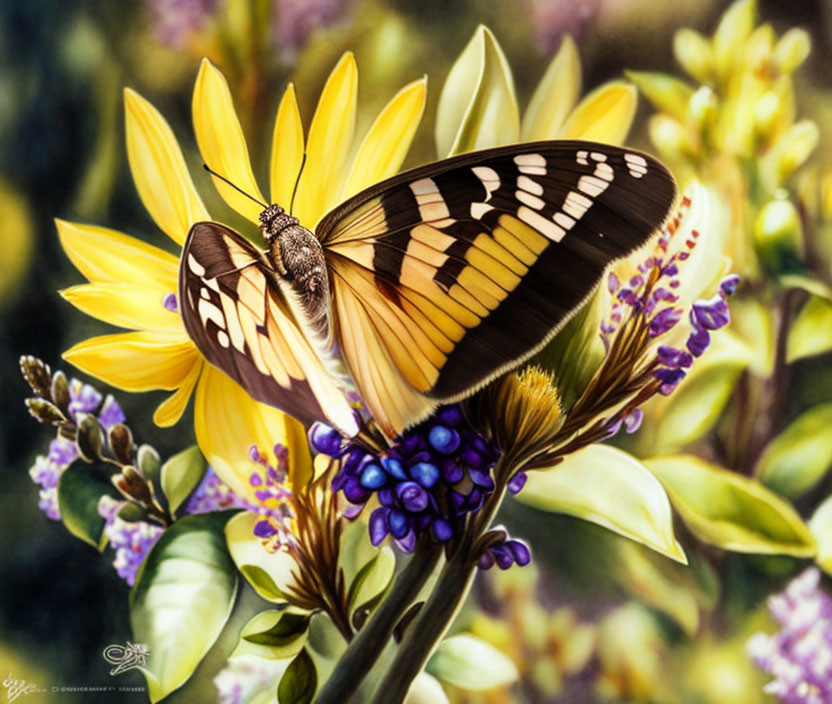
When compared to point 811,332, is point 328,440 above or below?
below

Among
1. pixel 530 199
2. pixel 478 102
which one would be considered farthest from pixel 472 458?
pixel 478 102

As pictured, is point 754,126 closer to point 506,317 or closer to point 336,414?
point 506,317

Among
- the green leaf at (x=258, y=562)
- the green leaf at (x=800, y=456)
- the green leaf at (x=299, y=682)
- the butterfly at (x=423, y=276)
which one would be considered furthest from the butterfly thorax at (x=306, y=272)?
the green leaf at (x=800, y=456)

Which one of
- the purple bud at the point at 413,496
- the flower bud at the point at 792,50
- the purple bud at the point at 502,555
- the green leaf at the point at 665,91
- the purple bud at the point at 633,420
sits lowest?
the purple bud at the point at 502,555

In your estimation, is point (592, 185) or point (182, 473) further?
point (182, 473)

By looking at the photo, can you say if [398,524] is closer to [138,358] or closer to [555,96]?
[138,358]

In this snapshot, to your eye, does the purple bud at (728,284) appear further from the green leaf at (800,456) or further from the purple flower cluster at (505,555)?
the purple flower cluster at (505,555)
